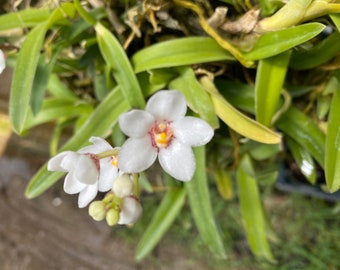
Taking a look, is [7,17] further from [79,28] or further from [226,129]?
[226,129]

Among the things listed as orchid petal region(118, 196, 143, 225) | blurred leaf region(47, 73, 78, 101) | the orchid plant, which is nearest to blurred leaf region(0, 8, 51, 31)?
the orchid plant

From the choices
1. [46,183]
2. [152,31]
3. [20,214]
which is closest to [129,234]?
[20,214]

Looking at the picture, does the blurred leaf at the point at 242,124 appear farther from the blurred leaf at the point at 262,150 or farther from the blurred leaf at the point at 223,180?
the blurred leaf at the point at 223,180

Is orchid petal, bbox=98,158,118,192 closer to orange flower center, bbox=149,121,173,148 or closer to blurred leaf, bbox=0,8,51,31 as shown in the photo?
orange flower center, bbox=149,121,173,148

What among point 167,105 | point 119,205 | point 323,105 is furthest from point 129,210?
point 323,105

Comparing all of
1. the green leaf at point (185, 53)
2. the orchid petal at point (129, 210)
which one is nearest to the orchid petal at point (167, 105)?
the orchid petal at point (129, 210)

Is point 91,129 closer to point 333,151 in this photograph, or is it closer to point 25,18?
point 25,18

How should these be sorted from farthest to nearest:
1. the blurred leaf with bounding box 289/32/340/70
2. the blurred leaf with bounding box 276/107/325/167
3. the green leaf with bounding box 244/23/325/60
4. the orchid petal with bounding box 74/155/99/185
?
1. the blurred leaf with bounding box 276/107/325/167
2. the blurred leaf with bounding box 289/32/340/70
3. the green leaf with bounding box 244/23/325/60
4. the orchid petal with bounding box 74/155/99/185
